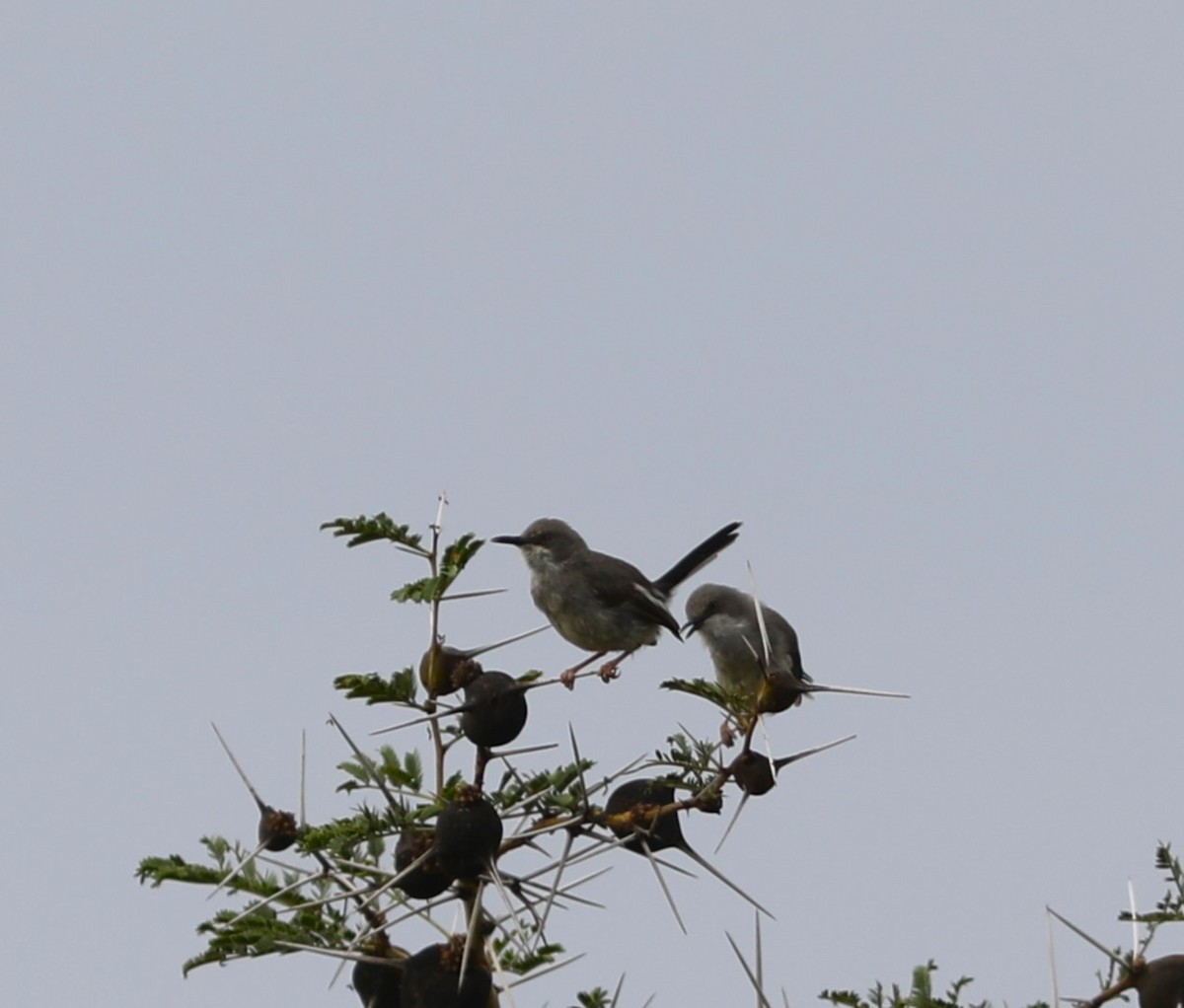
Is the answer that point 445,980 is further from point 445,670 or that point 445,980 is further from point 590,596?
point 590,596

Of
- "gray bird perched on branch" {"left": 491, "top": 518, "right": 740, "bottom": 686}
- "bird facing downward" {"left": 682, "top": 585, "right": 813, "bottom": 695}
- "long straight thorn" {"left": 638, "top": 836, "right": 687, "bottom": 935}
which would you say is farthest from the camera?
"bird facing downward" {"left": 682, "top": 585, "right": 813, "bottom": 695}

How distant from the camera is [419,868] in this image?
13.6 ft

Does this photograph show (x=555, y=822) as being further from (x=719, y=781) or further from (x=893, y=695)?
(x=893, y=695)

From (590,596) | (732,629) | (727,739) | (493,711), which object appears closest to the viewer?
(493,711)

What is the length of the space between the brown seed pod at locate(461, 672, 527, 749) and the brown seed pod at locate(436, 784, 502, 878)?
0.79 ft

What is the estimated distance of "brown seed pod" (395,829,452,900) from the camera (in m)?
4.15

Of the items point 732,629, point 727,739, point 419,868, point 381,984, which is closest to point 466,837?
point 419,868

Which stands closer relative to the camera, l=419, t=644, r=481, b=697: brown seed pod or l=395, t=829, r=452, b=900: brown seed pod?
l=395, t=829, r=452, b=900: brown seed pod

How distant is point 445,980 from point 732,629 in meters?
8.17

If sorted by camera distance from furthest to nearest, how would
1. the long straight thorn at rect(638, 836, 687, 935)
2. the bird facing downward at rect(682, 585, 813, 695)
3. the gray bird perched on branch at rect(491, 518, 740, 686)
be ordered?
the bird facing downward at rect(682, 585, 813, 695) < the gray bird perched on branch at rect(491, 518, 740, 686) < the long straight thorn at rect(638, 836, 687, 935)

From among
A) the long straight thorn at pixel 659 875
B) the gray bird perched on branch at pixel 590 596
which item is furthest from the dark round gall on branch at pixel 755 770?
the gray bird perched on branch at pixel 590 596

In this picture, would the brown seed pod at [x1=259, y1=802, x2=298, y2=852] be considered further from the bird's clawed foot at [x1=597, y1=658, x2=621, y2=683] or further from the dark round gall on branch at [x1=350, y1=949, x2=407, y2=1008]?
the bird's clawed foot at [x1=597, y1=658, x2=621, y2=683]

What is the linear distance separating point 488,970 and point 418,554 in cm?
120

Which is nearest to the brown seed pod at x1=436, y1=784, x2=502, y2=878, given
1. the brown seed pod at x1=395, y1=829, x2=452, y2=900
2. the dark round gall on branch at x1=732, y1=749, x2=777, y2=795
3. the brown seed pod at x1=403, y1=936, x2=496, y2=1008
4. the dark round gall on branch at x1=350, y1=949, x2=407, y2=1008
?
the brown seed pod at x1=395, y1=829, x2=452, y2=900
